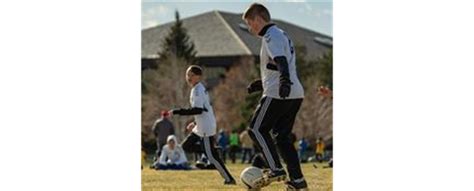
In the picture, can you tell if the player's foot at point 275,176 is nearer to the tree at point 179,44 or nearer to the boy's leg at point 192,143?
the boy's leg at point 192,143

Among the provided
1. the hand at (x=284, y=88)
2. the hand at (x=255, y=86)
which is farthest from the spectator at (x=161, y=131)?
the hand at (x=284, y=88)

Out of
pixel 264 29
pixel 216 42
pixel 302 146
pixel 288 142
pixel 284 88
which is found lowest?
pixel 302 146

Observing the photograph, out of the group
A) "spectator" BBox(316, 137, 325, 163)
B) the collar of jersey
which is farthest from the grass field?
"spectator" BBox(316, 137, 325, 163)

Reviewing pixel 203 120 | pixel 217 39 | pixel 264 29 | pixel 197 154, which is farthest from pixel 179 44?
pixel 264 29

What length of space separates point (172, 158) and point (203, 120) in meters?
4.18

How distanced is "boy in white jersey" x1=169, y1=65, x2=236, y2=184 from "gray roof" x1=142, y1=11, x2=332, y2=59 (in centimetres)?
812

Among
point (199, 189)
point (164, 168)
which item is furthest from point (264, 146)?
point (164, 168)

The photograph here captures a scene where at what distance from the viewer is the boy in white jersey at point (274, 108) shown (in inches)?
275

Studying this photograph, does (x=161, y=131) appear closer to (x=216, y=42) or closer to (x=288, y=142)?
(x=288, y=142)

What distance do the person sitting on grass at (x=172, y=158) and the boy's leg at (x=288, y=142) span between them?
202 inches

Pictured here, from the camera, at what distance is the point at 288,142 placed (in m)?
7.08
